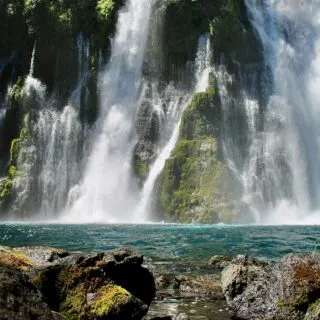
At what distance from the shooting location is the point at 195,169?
5756cm

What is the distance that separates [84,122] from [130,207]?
16.2 meters

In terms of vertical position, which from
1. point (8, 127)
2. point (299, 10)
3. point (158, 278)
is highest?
point (299, 10)

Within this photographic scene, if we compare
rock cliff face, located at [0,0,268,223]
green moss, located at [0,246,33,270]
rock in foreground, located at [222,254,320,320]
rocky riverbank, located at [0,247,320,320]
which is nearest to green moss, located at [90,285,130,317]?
rocky riverbank, located at [0,247,320,320]

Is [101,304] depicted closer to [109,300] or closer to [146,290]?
[109,300]

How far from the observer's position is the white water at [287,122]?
57000 millimetres

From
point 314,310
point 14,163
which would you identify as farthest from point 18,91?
point 314,310

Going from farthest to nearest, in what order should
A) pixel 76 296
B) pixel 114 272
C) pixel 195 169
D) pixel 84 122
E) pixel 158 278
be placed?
pixel 84 122 < pixel 195 169 < pixel 158 278 < pixel 114 272 < pixel 76 296

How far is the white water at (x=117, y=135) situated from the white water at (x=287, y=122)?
15267mm

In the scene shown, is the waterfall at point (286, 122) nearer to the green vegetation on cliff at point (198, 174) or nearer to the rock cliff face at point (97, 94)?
the rock cliff face at point (97, 94)

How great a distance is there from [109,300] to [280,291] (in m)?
3.57

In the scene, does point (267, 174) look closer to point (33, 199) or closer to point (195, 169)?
point (195, 169)

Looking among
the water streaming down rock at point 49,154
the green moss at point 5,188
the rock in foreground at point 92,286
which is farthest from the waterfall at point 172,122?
the rock in foreground at point 92,286

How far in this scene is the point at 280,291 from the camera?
32.6ft

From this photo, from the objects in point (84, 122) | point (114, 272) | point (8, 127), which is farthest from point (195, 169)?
point (114, 272)
